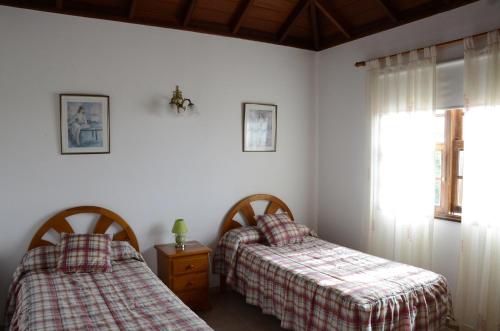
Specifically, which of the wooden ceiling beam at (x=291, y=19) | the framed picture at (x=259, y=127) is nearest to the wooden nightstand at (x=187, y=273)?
the framed picture at (x=259, y=127)

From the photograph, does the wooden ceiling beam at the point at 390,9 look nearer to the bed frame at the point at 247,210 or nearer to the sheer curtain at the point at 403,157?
the sheer curtain at the point at 403,157

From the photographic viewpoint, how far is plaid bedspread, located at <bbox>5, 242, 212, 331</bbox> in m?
2.22

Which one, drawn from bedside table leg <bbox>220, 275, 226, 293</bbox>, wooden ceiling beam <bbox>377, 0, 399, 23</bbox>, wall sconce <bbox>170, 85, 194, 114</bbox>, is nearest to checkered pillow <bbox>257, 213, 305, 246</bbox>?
bedside table leg <bbox>220, 275, 226, 293</bbox>

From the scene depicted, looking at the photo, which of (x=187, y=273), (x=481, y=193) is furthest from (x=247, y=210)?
(x=481, y=193)

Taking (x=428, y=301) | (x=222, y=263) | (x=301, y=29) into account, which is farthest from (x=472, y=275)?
(x=301, y=29)

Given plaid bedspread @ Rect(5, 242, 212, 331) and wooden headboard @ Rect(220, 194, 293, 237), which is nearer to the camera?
plaid bedspread @ Rect(5, 242, 212, 331)

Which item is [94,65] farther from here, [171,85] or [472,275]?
[472,275]

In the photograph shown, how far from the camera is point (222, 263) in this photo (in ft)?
13.2

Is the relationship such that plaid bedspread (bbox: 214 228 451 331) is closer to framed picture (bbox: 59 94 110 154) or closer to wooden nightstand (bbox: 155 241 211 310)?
wooden nightstand (bbox: 155 241 211 310)

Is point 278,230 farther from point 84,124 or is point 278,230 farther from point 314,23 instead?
point 314,23

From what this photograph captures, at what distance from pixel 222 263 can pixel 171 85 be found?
6.14 ft

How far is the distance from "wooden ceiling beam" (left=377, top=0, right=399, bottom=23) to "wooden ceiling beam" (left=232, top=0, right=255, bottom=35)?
1234 millimetres

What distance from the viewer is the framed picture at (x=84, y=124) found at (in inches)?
132

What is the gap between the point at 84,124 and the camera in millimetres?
3439
